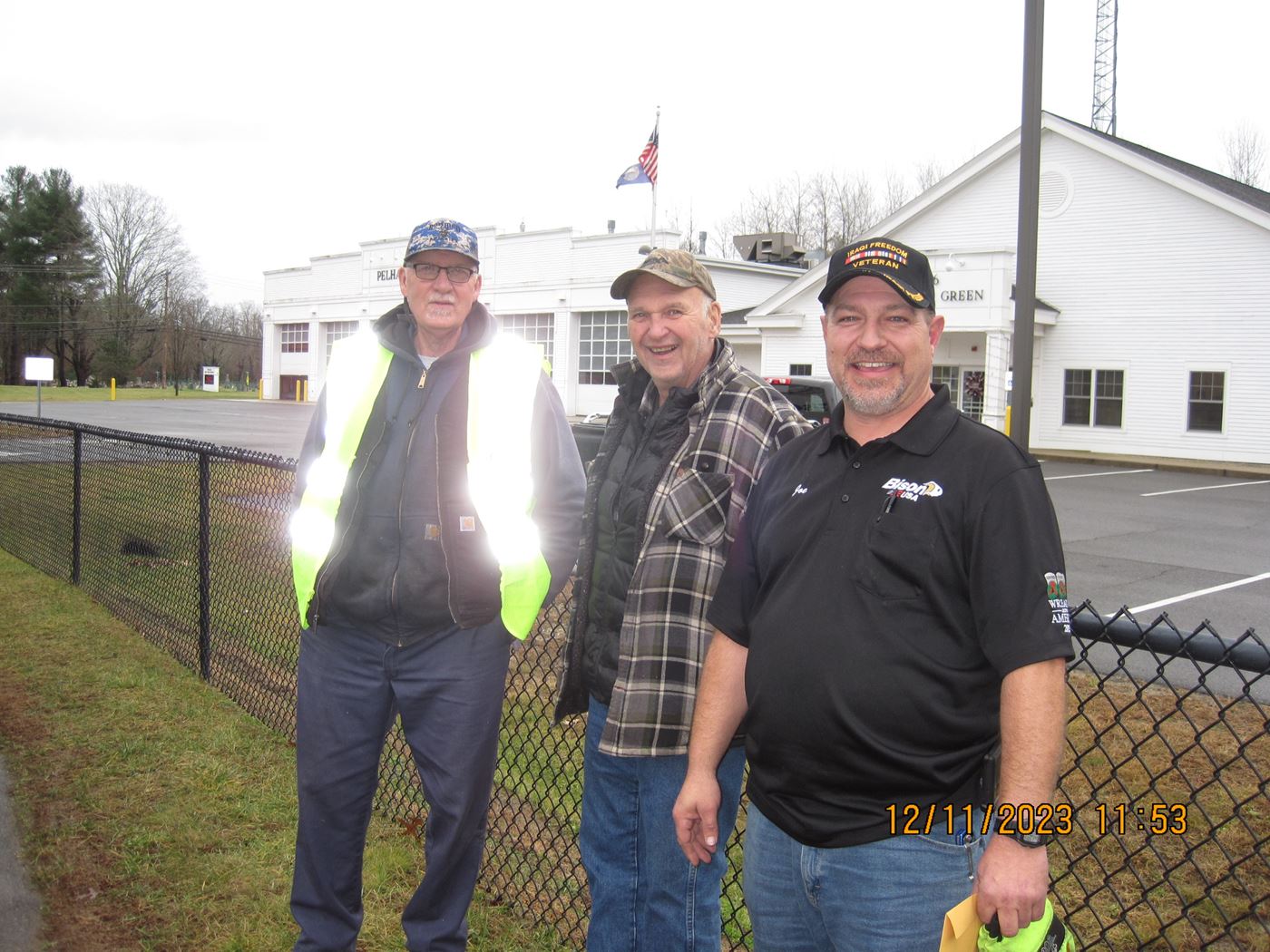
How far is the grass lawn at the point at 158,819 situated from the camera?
338cm

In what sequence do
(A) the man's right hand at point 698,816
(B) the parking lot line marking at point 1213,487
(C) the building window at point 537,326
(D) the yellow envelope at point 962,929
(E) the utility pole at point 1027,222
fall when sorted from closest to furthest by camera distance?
1. (D) the yellow envelope at point 962,929
2. (E) the utility pole at point 1027,222
3. (A) the man's right hand at point 698,816
4. (B) the parking lot line marking at point 1213,487
5. (C) the building window at point 537,326

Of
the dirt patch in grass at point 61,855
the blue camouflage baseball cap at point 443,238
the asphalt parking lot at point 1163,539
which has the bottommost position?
the dirt patch in grass at point 61,855

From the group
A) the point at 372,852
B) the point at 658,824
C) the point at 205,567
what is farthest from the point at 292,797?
the point at 658,824

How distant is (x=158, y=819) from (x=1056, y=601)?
371cm

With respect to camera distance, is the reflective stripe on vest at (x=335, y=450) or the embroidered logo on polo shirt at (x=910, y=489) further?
the reflective stripe on vest at (x=335, y=450)

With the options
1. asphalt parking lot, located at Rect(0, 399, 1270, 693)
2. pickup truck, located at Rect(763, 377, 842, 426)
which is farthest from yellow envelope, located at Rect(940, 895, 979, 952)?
pickup truck, located at Rect(763, 377, 842, 426)

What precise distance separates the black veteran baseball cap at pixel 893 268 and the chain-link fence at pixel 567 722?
86cm

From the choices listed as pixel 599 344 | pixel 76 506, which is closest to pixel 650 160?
pixel 599 344

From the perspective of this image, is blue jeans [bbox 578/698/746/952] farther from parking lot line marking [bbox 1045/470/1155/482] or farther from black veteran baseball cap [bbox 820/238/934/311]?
parking lot line marking [bbox 1045/470/1155/482]

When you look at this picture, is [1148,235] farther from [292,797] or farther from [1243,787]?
[292,797]

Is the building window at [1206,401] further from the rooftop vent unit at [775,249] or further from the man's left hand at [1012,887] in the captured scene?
the man's left hand at [1012,887]

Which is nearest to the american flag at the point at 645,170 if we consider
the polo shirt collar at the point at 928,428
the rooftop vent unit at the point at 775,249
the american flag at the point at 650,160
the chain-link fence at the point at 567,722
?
the american flag at the point at 650,160

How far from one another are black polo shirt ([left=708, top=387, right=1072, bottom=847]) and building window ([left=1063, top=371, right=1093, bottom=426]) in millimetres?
25721

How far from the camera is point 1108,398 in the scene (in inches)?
983
